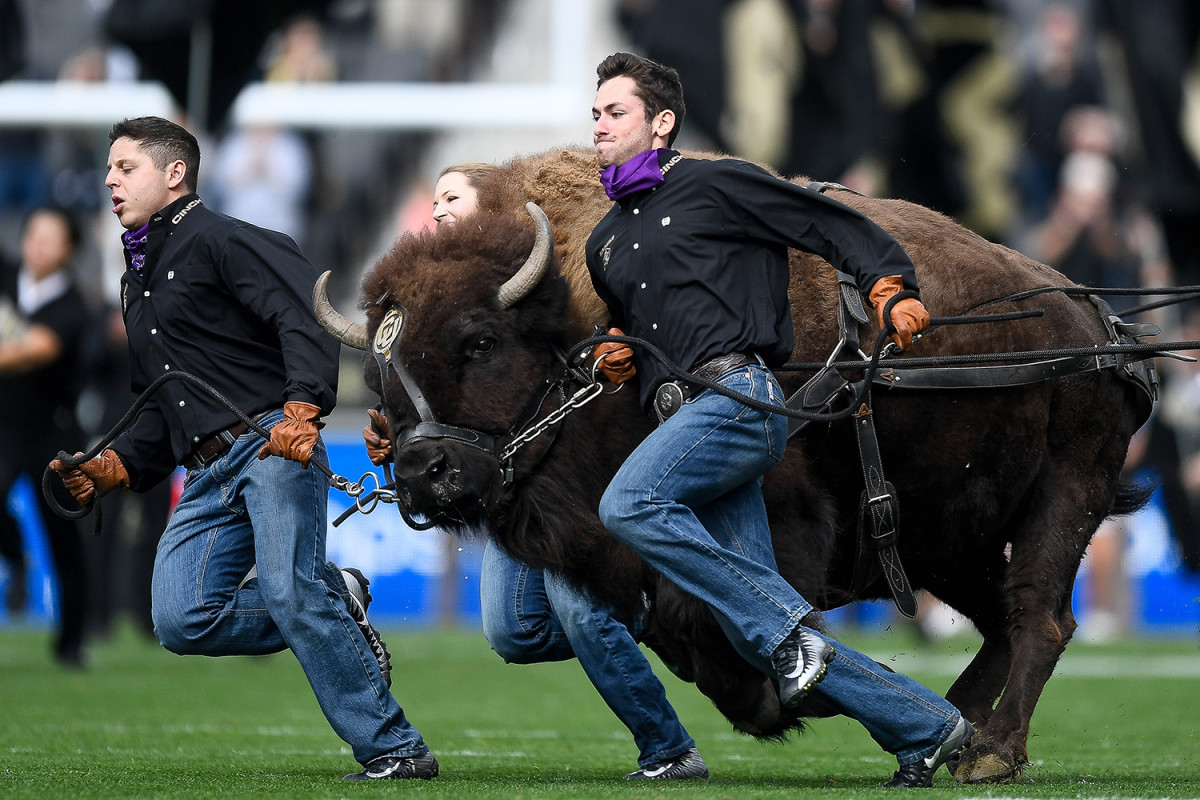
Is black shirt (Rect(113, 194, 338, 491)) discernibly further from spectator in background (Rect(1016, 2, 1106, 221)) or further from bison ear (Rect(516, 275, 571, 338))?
spectator in background (Rect(1016, 2, 1106, 221))

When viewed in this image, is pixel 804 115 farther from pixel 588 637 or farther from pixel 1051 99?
pixel 588 637

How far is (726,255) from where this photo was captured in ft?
17.2

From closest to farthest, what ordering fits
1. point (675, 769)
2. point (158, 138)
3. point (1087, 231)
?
point (158, 138) < point (675, 769) < point (1087, 231)

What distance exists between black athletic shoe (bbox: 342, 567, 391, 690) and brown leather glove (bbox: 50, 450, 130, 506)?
0.89 m

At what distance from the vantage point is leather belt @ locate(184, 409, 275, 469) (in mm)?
5707

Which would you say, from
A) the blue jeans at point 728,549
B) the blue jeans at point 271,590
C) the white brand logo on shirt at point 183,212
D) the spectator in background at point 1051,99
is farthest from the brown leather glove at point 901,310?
the spectator in background at point 1051,99

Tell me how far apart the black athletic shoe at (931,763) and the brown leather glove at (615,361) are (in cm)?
155

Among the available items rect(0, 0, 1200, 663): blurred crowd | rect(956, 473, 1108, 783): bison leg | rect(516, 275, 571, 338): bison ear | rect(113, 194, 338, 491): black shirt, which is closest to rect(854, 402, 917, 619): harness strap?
rect(956, 473, 1108, 783): bison leg

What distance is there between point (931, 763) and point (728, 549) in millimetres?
935

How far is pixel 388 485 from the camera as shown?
5.59 m

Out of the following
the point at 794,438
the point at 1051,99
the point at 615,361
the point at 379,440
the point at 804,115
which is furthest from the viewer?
the point at 1051,99

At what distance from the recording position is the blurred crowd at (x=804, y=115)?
1462cm

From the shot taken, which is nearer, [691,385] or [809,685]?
[809,685]

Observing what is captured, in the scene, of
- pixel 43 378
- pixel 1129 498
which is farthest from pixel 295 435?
pixel 43 378
